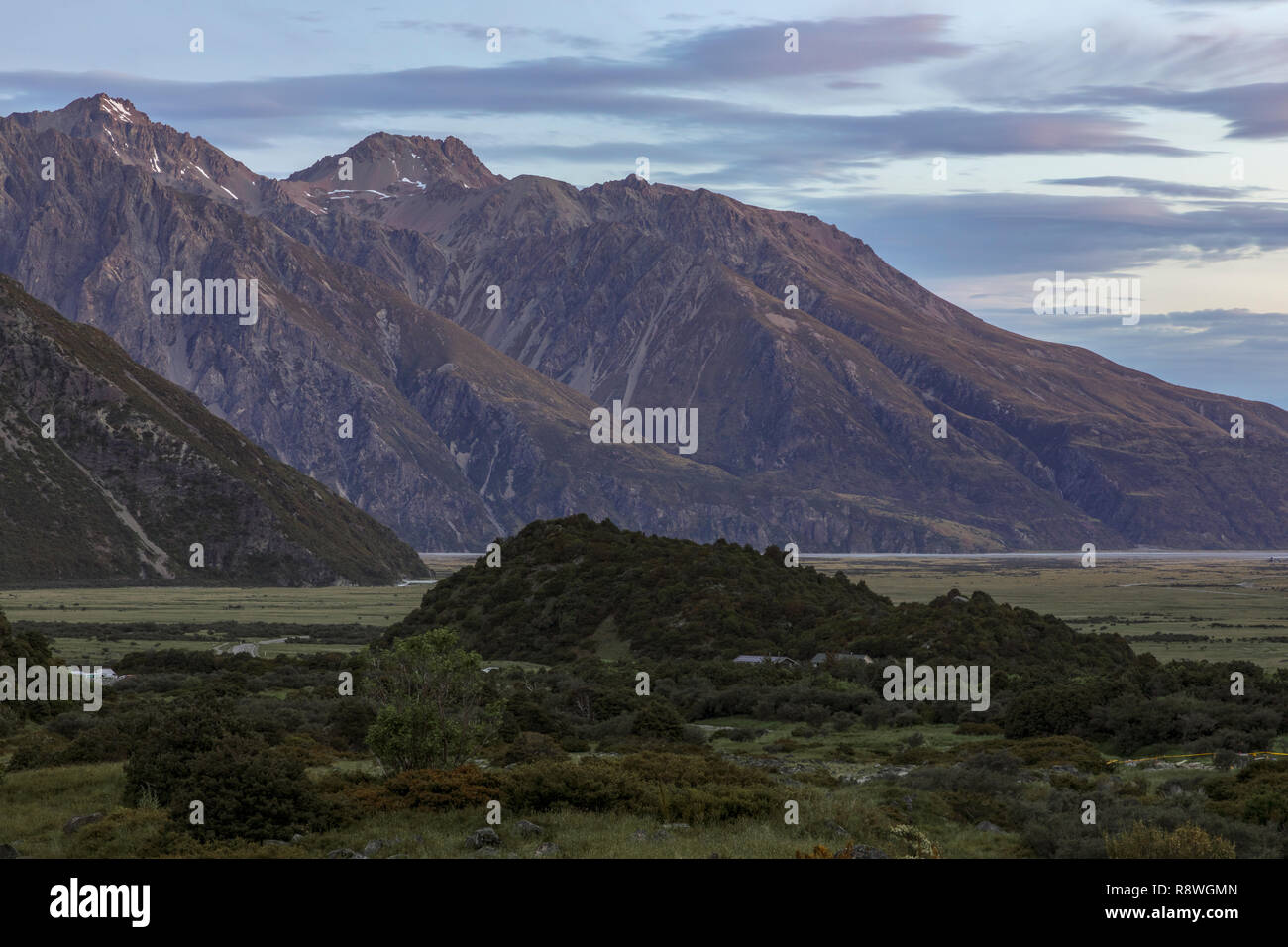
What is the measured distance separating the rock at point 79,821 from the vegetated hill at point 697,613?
49.2 m

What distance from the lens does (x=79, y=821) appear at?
28.4 meters

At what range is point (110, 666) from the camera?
77.6 m

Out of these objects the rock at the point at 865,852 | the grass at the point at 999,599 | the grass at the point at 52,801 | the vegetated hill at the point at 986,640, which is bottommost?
the grass at the point at 999,599

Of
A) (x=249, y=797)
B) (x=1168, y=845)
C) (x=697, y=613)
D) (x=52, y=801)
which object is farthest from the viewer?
(x=697, y=613)

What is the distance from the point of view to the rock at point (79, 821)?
92.2 ft

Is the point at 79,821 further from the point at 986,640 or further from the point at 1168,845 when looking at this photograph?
the point at 986,640

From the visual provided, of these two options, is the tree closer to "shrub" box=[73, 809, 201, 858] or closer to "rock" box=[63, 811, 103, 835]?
"shrub" box=[73, 809, 201, 858]

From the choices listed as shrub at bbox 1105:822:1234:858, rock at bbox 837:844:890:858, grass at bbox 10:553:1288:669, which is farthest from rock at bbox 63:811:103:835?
grass at bbox 10:553:1288:669

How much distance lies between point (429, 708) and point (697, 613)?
57.2 m

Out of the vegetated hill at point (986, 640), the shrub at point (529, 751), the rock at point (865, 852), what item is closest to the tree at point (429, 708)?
the shrub at point (529, 751)

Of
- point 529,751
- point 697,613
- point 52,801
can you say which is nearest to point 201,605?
point 697,613

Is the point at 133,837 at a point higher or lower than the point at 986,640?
higher

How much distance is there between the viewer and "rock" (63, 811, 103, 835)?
28.1 m

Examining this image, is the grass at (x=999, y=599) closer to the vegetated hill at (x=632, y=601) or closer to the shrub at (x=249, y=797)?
the vegetated hill at (x=632, y=601)
